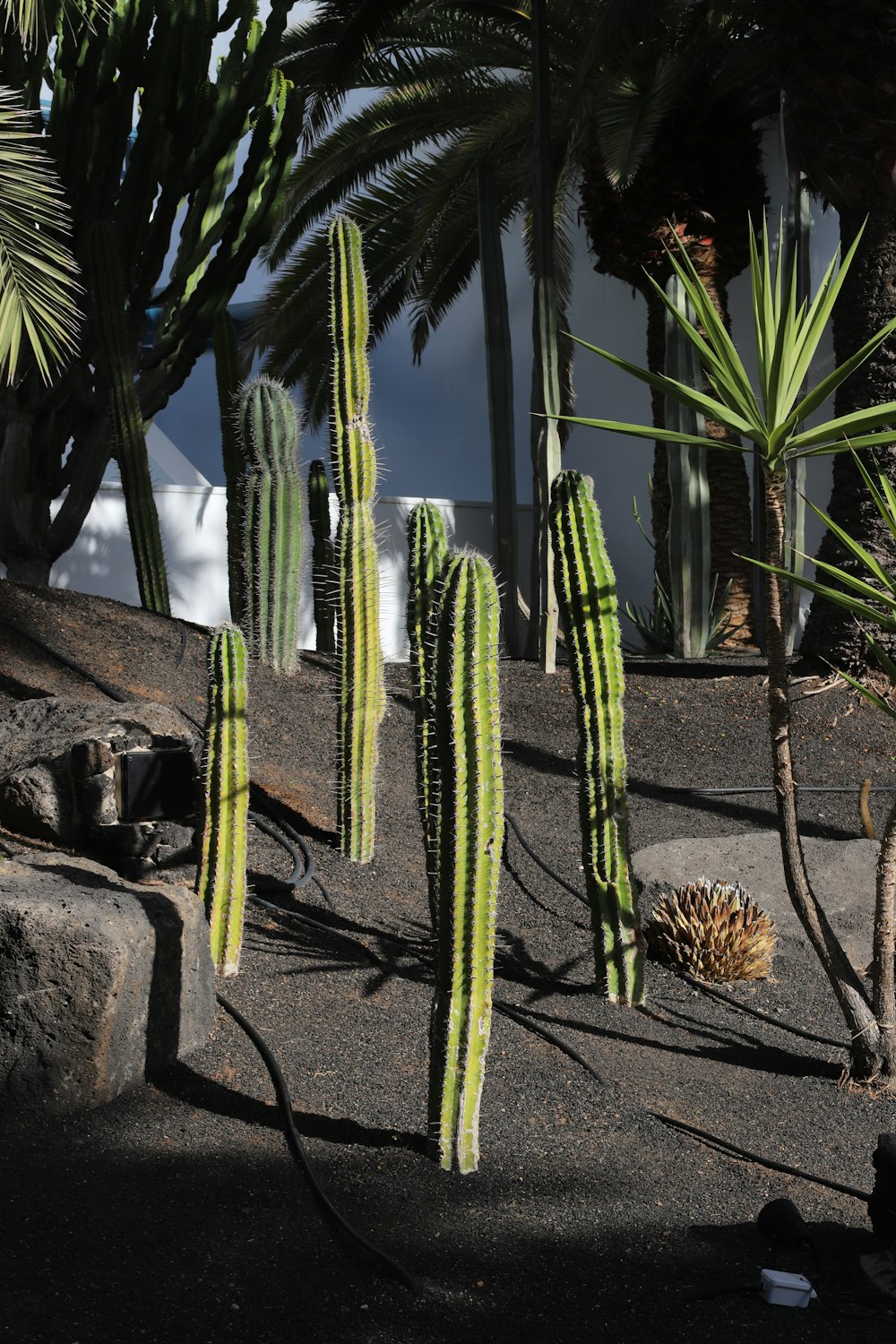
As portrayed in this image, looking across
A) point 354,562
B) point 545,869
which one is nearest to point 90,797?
point 354,562

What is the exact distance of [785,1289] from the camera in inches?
107

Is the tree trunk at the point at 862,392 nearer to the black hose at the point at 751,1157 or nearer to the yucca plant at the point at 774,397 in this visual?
the yucca plant at the point at 774,397

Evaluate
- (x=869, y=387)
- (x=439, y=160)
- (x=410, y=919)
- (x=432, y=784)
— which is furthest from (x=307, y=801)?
(x=439, y=160)

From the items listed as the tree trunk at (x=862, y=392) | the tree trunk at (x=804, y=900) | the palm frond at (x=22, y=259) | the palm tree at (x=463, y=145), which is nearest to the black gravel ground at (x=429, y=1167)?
the tree trunk at (x=804, y=900)

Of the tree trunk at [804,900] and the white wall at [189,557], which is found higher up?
the white wall at [189,557]

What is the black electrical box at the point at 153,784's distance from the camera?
4801 millimetres

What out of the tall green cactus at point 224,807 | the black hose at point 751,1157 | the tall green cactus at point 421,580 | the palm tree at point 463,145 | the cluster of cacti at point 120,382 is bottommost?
the black hose at point 751,1157

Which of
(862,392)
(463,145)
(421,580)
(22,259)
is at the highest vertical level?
(463,145)

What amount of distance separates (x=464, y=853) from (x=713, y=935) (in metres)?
2.27

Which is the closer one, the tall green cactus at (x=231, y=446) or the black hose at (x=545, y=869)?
the black hose at (x=545, y=869)

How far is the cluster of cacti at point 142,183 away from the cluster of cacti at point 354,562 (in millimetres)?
2383

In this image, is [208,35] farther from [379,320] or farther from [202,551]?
[379,320]

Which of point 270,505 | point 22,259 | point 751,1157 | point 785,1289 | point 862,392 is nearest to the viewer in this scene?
point 785,1289

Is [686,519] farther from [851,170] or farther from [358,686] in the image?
[358,686]
